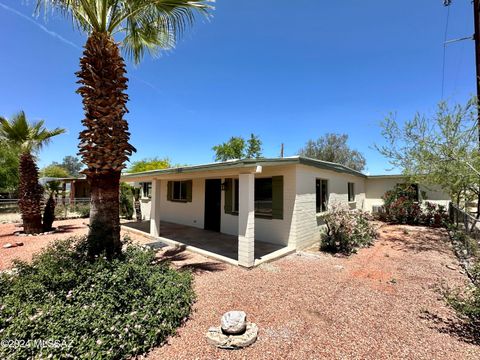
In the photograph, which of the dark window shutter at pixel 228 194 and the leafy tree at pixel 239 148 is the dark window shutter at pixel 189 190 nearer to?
the dark window shutter at pixel 228 194

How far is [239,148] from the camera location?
30109 millimetres

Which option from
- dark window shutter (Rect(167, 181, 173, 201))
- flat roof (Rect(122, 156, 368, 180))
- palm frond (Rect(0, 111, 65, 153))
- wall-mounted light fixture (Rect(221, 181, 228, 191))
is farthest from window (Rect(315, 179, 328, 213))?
palm frond (Rect(0, 111, 65, 153))

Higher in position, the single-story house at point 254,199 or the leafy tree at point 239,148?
the leafy tree at point 239,148

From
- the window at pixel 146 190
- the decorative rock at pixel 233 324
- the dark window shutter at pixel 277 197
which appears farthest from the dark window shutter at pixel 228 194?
the window at pixel 146 190

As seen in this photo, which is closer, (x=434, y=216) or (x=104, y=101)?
(x=104, y=101)

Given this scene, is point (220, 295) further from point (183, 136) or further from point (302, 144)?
point (302, 144)

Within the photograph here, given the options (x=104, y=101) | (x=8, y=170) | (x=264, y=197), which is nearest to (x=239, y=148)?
(x=264, y=197)

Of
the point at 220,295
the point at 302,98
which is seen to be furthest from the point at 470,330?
the point at 302,98

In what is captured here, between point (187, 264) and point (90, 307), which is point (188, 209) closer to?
point (187, 264)

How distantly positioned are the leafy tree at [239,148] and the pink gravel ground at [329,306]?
940 inches

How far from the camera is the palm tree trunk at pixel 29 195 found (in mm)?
8984

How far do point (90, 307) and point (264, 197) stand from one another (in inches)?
238

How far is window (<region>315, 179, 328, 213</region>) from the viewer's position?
892cm

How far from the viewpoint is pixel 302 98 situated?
47.2ft
